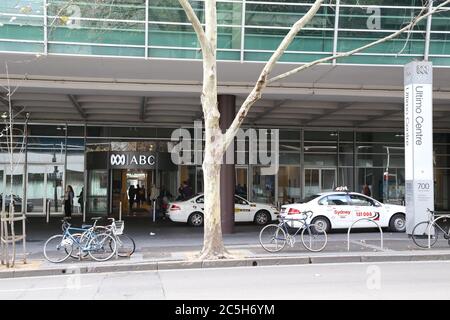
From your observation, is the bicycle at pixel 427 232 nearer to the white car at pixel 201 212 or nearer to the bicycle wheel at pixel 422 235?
the bicycle wheel at pixel 422 235

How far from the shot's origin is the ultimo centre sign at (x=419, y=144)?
15.2 m

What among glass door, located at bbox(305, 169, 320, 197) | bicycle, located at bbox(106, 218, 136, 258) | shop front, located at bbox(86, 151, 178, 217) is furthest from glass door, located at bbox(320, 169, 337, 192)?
bicycle, located at bbox(106, 218, 136, 258)

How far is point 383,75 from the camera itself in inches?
668

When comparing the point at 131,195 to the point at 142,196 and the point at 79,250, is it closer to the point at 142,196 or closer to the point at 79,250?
the point at 142,196

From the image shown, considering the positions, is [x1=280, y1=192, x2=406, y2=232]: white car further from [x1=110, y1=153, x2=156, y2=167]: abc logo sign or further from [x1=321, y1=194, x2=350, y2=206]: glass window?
[x1=110, y1=153, x2=156, y2=167]: abc logo sign

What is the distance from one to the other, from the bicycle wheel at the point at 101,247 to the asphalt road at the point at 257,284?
4.72 feet

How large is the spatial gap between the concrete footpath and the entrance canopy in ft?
16.5

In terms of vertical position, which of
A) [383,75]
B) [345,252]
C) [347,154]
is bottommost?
[345,252]

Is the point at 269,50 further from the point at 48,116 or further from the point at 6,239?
the point at 48,116

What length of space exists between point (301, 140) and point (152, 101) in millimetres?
10838

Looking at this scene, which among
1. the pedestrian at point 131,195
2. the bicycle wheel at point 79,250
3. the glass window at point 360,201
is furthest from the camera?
the pedestrian at point 131,195

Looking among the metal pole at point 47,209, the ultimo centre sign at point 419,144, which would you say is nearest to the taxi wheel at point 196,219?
the metal pole at point 47,209

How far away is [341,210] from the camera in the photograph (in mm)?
18219
